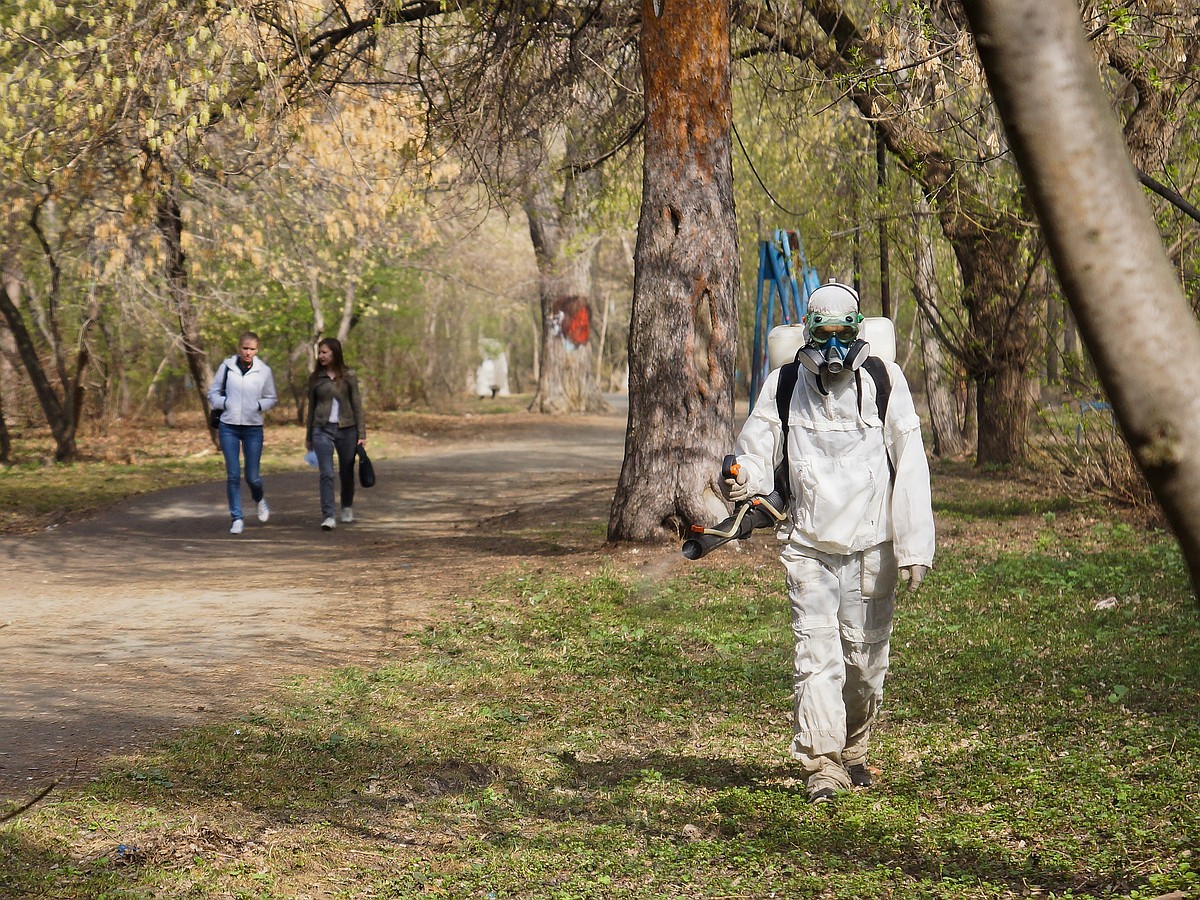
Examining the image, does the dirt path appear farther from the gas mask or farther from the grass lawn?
the gas mask

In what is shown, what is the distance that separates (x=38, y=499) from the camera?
15219 millimetres

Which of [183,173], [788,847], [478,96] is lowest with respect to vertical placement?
[788,847]

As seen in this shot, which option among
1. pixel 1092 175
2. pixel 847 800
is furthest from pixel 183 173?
pixel 1092 175

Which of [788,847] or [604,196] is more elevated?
[604,196]

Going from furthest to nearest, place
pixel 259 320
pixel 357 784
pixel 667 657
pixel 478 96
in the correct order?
pixel 259 320, pixel 478 96, pixel 667 657, pixel 357 784

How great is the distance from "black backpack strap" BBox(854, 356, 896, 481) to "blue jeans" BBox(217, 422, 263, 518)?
864 centimetres

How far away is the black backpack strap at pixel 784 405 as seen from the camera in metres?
5.14

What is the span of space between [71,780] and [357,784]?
3.72ft

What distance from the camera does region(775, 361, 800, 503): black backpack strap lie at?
514 centimetres

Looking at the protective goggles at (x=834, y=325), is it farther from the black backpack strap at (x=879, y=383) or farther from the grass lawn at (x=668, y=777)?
the grass lawn at (x=668, y=777)

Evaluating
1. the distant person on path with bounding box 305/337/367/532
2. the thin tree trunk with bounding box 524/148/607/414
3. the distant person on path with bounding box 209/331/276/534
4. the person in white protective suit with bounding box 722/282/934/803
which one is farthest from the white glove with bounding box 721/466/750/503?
the thin tree trunk with bounding box 524/148/607/414

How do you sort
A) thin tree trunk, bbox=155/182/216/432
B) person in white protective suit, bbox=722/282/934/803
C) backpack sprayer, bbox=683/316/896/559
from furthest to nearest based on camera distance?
thin tree trunk, bbox=155/182/216/432 < person in white protective suit, bbox=722/282/934/803 < backpack sprayer, bbox=683/316/896/559

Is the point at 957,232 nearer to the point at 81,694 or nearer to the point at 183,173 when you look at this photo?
the point at 183,173

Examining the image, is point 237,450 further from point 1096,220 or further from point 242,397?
point 1096,220
